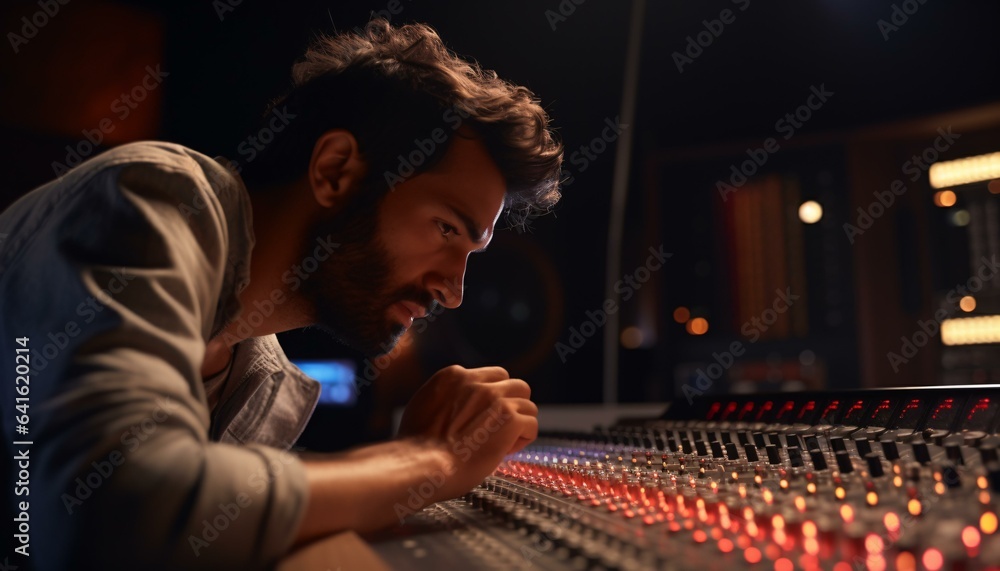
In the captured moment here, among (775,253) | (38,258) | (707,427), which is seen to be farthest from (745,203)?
(38,258)

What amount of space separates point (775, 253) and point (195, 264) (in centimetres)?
271

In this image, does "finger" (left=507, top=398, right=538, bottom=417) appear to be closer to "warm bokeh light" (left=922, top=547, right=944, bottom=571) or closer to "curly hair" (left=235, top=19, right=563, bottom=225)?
"curly hair" (left=235, top=19, right=563, bottom=225)

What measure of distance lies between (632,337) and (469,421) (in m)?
2.35

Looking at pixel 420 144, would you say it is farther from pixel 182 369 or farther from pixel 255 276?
pixel 182 369

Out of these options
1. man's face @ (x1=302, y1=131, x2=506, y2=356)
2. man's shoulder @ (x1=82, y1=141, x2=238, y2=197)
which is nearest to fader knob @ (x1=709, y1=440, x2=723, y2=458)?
man's face @ (x1=302, y1=131, x2=506, y2=356)

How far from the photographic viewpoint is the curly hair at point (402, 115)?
1.15 meters

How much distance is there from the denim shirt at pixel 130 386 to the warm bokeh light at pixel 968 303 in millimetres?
2686

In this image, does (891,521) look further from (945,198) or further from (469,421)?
(945,198)

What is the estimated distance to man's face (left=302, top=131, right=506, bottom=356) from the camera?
3.57 ft

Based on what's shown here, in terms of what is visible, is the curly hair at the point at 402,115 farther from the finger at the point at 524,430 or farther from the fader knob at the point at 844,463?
the fader knob at the point at 844,463

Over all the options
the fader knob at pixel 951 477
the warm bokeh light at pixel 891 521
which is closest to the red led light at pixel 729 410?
the fader knob at pixel 951 477

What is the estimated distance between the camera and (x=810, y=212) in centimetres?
295

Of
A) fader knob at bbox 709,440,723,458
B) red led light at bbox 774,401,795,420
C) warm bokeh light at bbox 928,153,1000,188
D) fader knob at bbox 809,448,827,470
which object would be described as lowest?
fader knob at bbox 709,440,723,458

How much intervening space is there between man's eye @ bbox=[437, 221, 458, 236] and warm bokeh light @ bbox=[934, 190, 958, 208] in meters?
2.39
